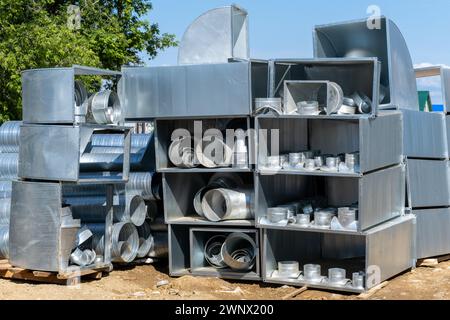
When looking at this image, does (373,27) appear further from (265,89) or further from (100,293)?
(100,293)

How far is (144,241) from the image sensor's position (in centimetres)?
999

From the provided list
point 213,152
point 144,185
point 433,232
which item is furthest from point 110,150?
point 433,232

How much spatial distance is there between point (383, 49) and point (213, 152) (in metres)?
2.94

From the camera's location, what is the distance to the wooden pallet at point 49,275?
850 cm

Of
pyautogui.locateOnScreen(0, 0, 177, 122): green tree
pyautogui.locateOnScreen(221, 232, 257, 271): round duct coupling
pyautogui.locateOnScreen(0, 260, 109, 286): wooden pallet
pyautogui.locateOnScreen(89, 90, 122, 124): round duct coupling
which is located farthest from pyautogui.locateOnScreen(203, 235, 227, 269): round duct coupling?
pyautogui.locateOnScreen(0, 0, 177, 122): green tree

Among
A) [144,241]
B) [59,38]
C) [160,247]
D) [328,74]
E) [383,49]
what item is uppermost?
[59,38]

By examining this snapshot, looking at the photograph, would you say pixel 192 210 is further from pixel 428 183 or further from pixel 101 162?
pixel 428 183

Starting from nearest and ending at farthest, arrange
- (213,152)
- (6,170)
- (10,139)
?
(213,152) < (6,170) < (10,139)

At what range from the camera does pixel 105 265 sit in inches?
356

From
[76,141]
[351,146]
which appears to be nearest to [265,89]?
[351,146]

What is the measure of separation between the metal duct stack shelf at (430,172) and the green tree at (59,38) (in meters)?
9.38

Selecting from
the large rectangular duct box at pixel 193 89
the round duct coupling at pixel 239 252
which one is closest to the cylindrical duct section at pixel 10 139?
the large rectangular duct box at pixel 193 89

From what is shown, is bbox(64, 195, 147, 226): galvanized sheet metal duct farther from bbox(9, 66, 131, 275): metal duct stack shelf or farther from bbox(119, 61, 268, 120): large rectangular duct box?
bbox(119, 61, 268, 120): large rectangular duct box

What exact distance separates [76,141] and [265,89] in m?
2.67
